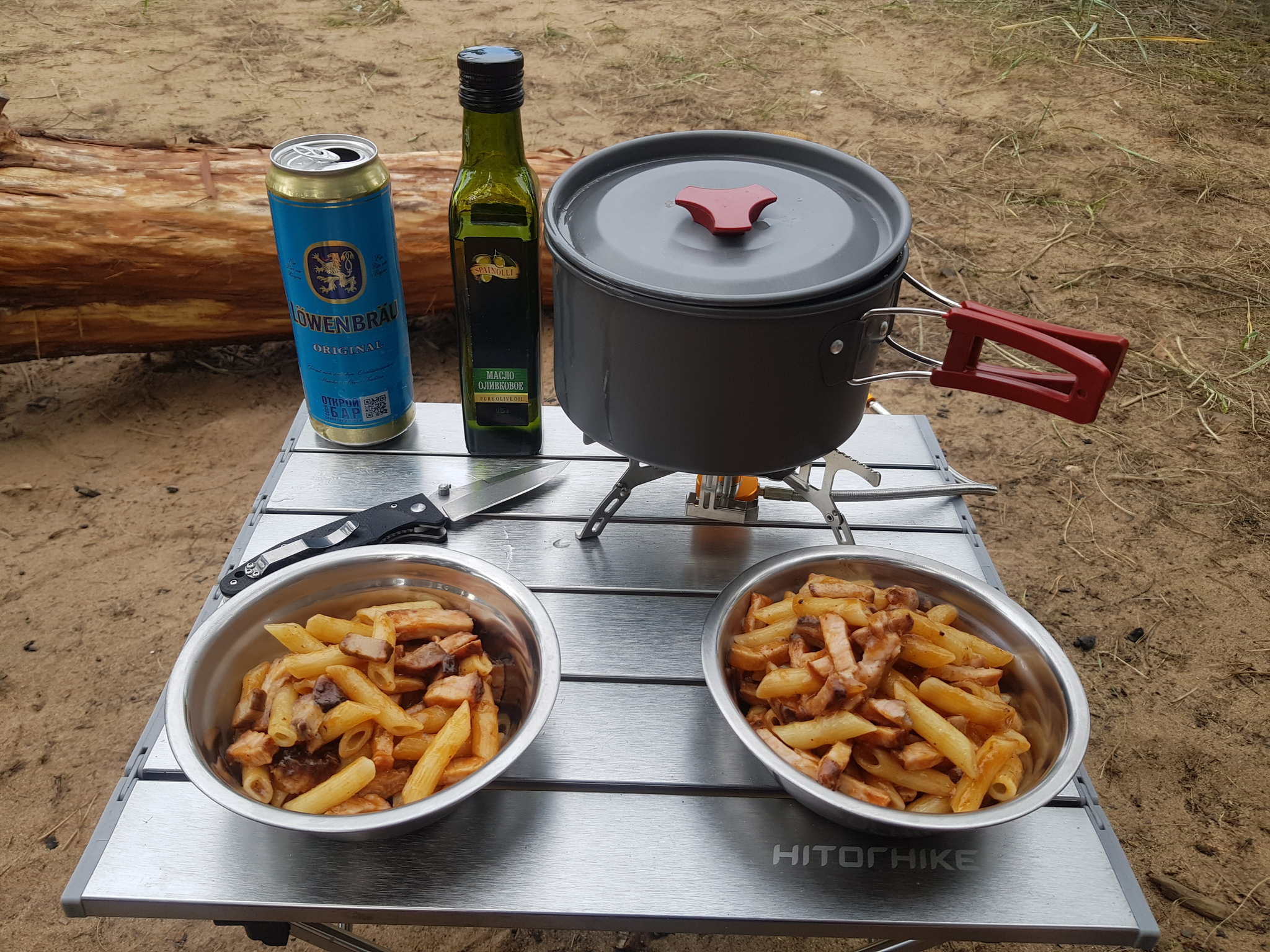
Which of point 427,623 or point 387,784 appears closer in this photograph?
point 387,784

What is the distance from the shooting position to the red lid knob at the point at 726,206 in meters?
1.23

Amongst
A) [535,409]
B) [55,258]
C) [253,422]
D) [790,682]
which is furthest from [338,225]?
[253,422]

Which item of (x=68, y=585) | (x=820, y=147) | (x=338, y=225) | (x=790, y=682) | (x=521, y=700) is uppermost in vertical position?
(x=820, y=147)

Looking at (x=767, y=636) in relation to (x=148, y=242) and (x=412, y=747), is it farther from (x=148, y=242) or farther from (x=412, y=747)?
(x=148, y=242)

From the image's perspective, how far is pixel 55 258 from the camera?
262 centimetres

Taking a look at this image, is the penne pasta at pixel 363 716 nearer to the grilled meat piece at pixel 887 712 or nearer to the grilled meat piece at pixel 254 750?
the grilled meat piece at pixel 254 750

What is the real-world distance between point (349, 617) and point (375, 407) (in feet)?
1.68

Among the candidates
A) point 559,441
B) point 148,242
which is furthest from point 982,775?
point 148,242

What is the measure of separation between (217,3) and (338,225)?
18.3 ft

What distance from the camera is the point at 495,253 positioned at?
1536 millimetres

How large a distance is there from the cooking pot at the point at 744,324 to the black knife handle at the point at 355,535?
0.31 m

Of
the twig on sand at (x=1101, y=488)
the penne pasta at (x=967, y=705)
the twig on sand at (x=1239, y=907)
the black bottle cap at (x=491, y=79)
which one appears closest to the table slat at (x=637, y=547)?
the penne pasta at (x=967, y=705)

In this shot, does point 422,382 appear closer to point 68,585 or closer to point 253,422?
point 253,422

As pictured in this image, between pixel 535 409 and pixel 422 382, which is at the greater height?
pixel 535 409
